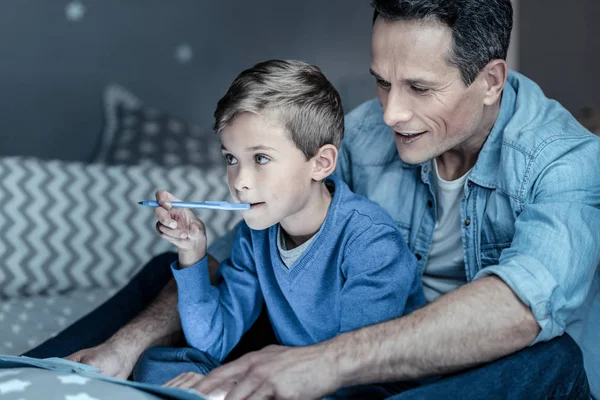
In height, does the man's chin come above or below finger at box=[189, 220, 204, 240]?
above

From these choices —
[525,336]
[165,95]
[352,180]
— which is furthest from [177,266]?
[165,95]

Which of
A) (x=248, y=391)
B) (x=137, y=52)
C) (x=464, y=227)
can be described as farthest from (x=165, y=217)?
(x=137, y=52)

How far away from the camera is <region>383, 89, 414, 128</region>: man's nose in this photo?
1.44 m

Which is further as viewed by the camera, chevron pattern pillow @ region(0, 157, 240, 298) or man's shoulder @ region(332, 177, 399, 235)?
chevron pattern pillow @ region(0, 157, 240, 298)

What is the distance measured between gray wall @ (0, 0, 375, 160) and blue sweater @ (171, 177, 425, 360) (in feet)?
4.30

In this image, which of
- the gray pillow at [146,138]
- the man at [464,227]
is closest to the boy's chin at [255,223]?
the man at [464,227]

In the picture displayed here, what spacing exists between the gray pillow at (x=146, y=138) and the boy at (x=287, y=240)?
108cm

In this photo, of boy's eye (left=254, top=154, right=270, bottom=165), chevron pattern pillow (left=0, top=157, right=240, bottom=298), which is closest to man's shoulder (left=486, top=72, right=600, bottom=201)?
boy's eye (left=254, top=154, right=270, bottom=165)

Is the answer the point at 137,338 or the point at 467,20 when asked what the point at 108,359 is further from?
the point at 467,20

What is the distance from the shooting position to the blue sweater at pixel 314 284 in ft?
4.32

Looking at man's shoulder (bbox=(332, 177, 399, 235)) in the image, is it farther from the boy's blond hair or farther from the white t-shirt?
the white t-shirt

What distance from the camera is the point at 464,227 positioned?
5.03 feet

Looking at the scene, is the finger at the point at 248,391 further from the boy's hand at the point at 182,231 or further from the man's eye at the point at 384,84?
the man's eye at the point at 384,84

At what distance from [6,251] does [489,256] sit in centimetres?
136
